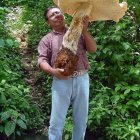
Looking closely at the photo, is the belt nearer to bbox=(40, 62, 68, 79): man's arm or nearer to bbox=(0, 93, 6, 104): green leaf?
bbox=(40, 62, 68, 79): man's arm

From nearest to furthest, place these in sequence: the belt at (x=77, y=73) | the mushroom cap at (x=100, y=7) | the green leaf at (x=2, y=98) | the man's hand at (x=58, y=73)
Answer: the mushroom cap at (x=100, y=7), the man's hand at (x=58, y=73), the belt at (x=77, y=73), the green leaf at (x=2, y=98)

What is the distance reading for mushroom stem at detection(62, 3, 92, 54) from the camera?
341cm

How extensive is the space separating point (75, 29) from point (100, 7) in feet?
0.97

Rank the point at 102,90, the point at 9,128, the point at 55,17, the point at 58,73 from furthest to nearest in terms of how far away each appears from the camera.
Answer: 1. the point at 102,90
2. the point at 9,128
3. the point at 55,17
4. the point at 58,73

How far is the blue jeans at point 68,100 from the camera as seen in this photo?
3.70m

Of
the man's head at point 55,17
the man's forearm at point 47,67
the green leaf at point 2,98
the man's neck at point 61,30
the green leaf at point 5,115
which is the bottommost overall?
the green leaf at point 5,115

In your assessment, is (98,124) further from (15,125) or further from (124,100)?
(15,125)

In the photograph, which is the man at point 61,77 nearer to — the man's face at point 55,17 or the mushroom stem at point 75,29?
the man's face at point 55,17

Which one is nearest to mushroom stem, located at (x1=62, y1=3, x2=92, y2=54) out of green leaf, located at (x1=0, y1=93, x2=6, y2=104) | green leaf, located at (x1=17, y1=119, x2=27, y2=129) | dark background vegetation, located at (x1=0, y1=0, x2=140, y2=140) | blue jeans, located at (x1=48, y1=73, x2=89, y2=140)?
blue jeans, located at (x1=48, y1=73, x2=89, y2=140)

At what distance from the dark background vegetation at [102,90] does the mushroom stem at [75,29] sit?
1.16m

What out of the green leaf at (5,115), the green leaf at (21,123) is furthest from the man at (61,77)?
the green leaf at (5,115)

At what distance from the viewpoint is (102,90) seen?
5.39m

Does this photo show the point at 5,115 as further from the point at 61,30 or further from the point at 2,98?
the point at 61,30

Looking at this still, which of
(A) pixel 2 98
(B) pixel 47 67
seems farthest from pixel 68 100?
(A) pixel 2 98
